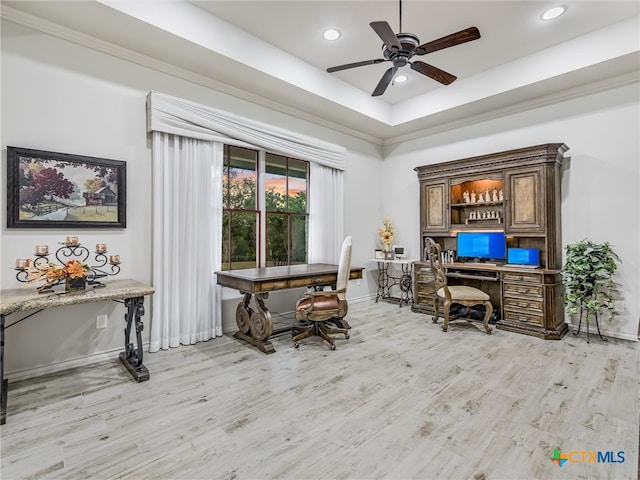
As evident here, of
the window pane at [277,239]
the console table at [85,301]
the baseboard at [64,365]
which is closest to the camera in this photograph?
the console table at [85,301]

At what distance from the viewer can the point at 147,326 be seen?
3.44m

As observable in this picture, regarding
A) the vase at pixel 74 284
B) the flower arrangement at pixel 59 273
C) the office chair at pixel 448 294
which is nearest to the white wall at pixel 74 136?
the flower arrangement at pixel 59 273

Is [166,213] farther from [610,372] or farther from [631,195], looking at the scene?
[631,195]

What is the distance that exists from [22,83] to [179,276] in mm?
2163

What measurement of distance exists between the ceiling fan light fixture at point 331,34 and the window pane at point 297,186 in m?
1.68

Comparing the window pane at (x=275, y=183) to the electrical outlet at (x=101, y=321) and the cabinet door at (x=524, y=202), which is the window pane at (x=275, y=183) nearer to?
the electrical outlet at (x=101, y=321)

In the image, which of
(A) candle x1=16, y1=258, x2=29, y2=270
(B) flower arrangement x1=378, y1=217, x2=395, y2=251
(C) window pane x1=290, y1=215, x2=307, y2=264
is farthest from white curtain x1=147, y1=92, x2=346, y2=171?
(A) candle x1=16, y1=258, x2=29, y2=270

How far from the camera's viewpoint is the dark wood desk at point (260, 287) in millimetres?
3322

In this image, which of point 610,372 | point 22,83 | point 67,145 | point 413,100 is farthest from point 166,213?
point 610,372

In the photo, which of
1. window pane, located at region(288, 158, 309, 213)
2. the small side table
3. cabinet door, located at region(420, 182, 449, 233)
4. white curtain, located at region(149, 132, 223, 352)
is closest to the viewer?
white curtain, located at region(149, 132, 223, 352)

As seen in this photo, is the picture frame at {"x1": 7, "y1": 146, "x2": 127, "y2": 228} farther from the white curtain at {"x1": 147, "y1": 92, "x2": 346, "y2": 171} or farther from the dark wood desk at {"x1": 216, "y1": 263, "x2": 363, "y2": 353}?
the dark wood desk at {"x1": 216, "y1": 263, "x2": 363, "y2": 353}

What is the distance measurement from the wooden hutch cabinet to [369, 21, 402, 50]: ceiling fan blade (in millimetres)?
2486

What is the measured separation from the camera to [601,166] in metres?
3.99

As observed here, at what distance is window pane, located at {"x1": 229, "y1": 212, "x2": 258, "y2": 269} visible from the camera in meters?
4.25
